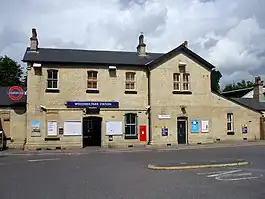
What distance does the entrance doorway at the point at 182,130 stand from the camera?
3316 centimetres

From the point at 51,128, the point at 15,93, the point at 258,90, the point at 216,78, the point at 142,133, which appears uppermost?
the point at 216,78

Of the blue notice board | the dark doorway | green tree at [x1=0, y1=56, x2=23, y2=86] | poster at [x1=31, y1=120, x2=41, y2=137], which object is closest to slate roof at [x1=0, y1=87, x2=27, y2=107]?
poster at [x1=31, y1=120, x2=41, y2=137]

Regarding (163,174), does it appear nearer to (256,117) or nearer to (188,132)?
(188,132)

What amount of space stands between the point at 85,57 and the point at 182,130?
10940 millimetres

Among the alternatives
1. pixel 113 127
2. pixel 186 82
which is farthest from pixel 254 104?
pixel 113 127

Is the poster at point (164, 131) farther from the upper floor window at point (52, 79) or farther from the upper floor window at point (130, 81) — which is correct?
the upper floor window at point (52, 79)

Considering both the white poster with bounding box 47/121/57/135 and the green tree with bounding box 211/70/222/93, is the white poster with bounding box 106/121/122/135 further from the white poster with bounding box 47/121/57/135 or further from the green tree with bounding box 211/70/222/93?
the green tree with bounding box 211/70/222/93

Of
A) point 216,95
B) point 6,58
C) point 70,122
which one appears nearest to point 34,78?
point 70,122

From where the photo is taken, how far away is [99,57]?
33.0 meters

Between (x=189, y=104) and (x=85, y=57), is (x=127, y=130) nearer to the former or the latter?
(x=189, y=104)

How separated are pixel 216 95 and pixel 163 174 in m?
23.9

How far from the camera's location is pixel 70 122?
30.5 m

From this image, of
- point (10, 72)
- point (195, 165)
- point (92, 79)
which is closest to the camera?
point (195, 165)

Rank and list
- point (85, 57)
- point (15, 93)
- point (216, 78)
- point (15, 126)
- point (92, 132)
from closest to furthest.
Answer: point (15, 93)
point (15, 126)
point (85, 57)
point (92, 132)
point (216, 78)
